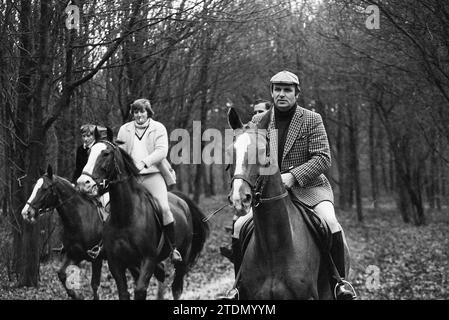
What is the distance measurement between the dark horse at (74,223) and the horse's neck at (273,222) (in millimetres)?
5405

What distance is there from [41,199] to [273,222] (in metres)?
5.51

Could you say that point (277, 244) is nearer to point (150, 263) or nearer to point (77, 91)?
point (150, 263)

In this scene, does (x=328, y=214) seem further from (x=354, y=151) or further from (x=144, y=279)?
(x=354, y=151)

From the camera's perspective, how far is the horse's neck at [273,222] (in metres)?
6.32

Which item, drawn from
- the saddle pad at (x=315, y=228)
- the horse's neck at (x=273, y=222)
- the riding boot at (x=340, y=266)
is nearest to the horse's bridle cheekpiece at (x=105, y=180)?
the saddle pad at (x=315, y=228)

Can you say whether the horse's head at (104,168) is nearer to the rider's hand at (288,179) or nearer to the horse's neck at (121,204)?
the horse's neck at (121,204)

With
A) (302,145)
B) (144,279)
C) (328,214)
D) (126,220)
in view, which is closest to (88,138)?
(126,220)

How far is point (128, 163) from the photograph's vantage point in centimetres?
970

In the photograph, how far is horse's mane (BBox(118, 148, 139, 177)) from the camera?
968cm

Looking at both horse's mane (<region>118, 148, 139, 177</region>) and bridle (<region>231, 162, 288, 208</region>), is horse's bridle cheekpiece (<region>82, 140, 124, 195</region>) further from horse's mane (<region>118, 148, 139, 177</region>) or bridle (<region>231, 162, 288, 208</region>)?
bridle (<region>231, 162, 288, 208</region>)

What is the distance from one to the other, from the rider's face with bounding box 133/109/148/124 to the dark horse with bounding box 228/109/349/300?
4.17 metres
